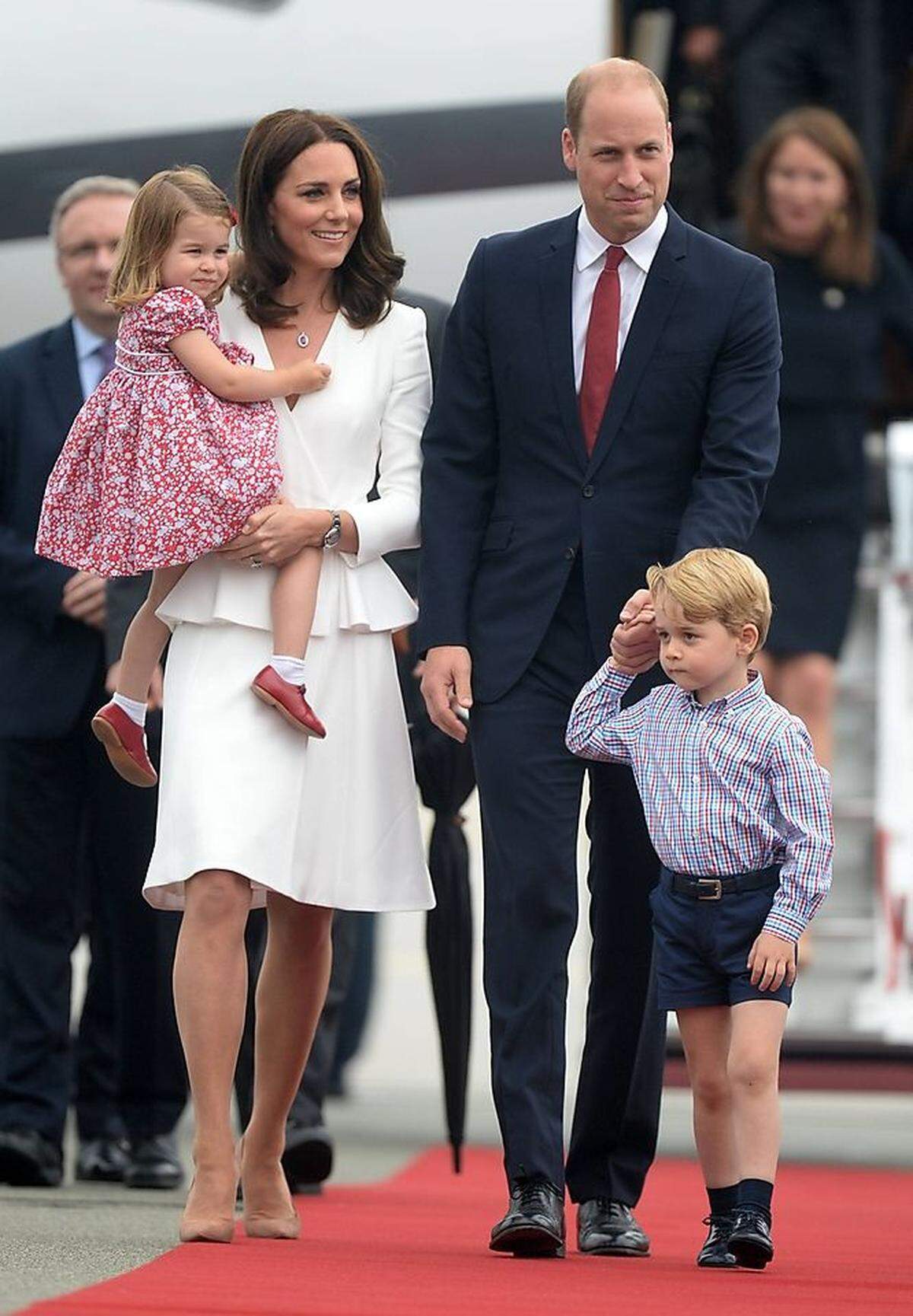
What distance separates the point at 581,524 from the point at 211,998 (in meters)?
0.84

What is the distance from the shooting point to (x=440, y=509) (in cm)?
405

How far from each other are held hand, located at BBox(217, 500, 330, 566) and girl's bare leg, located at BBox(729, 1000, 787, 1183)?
891 mm

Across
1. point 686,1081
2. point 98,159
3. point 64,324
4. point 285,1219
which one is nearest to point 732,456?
point 285,1219

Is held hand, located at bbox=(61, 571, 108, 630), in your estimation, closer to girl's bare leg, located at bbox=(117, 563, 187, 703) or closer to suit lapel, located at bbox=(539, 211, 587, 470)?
girl's bare leg, located at bbox=(117, 563, 187, 703)

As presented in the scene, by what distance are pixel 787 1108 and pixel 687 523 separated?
15.9 feet

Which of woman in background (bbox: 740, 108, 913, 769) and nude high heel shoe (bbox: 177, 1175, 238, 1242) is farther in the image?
woman in background (bbox: 740, 108, 913, 769)

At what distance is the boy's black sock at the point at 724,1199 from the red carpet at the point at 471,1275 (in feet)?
0.28

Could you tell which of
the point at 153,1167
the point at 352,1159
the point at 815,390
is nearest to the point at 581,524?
the point at 153,1167

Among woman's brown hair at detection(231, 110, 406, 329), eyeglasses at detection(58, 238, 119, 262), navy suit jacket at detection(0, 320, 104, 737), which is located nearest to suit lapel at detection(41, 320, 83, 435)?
navy suit jacket at detection(0, 320, 104, 737)

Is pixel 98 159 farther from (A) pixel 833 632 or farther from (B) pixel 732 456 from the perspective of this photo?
(B) pixel 732 456

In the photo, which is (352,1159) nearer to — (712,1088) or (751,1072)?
(712,1088)

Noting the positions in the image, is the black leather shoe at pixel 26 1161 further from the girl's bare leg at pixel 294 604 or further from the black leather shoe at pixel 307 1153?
the girl's bare leg at pixel 294 604

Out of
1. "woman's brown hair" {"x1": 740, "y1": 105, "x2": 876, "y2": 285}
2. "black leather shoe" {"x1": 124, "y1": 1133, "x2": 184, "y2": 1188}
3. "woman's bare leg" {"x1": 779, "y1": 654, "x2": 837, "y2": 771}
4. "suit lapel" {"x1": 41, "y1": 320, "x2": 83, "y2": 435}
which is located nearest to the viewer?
"black leather shoe" {"x1": 124, "y1": 1133, "x2": 184, "y2": 1188}

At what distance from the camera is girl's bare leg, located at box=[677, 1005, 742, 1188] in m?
3.88
